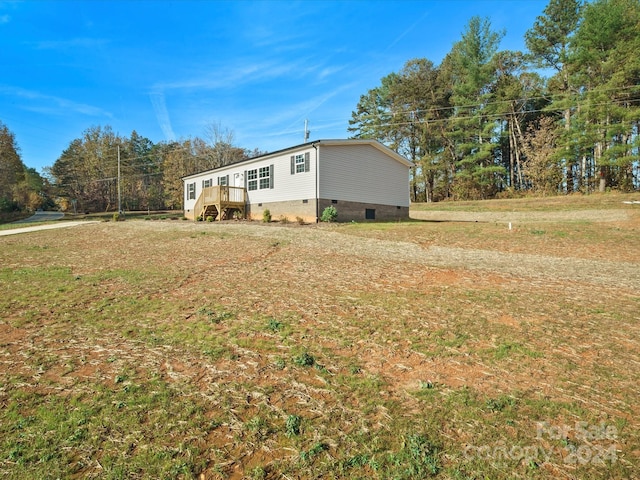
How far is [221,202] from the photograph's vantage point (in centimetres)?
2364

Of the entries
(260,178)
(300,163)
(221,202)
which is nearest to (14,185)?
(221,202)

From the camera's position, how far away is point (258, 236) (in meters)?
14.6

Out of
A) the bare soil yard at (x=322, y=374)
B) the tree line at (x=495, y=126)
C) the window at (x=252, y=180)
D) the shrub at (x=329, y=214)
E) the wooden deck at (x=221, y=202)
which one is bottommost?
the bare soil yard at (x=322, y=374)

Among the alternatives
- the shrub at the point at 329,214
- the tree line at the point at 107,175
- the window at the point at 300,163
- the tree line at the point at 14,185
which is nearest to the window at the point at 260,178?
the window at the point at 300,163

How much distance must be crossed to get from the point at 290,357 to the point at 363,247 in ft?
26.8

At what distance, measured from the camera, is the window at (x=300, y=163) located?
20.0 metres

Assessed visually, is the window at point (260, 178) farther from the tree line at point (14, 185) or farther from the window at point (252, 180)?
the tree line at point (14, 185)

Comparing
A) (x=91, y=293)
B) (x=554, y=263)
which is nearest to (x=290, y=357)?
(x=91, y=293)

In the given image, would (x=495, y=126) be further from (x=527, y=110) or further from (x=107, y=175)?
(x=107, y=175)

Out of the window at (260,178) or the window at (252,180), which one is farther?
the window at (252,180)

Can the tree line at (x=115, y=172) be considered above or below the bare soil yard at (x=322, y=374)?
above

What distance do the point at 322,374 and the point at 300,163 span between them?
17.9m

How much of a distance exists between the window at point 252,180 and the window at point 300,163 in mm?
3997

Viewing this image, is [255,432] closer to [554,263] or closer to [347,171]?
[554,263]
